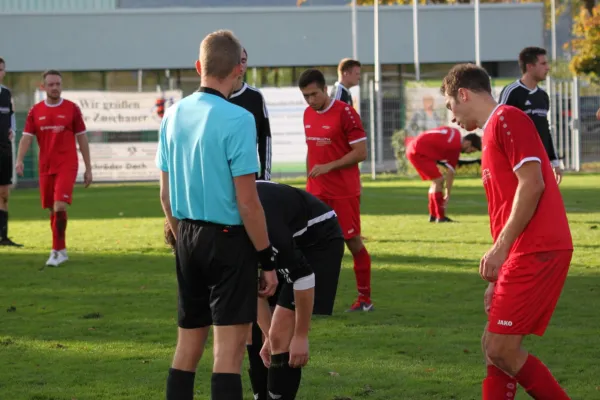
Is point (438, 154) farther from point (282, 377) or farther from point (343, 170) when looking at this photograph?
point (282, 377)

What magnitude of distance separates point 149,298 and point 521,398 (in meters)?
5.02

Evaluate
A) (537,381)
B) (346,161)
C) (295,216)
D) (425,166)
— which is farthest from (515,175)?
(425,166)

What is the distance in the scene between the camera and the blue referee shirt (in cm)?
516

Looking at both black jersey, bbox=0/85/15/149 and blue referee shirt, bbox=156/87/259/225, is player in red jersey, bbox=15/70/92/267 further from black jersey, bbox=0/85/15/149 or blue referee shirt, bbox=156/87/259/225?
blue referee shirt, bbox=156/87/259/225

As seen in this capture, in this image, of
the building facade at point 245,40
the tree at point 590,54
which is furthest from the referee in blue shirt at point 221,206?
the tree at point 590,54

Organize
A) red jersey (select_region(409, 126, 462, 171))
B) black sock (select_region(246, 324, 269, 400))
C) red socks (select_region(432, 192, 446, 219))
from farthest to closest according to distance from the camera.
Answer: red jersey (select_region(409, 126, 462, 171)) → red socks (select_region(432, 192, 446, 219)) → black sock (select_region(246, 324, 269, 400))

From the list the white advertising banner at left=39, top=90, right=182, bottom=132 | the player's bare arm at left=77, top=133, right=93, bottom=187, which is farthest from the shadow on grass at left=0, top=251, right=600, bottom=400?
the white advertising banner at left=39, top=90, right=182, bottom=132

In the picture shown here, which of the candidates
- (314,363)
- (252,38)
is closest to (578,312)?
(314,363)

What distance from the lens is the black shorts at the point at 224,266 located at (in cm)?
526

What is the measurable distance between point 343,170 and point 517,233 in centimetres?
499

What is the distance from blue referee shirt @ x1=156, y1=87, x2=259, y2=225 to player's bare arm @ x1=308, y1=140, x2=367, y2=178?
4.64 m

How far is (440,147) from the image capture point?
19.3 meters

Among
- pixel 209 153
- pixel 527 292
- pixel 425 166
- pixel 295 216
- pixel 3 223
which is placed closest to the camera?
pixel 209 153

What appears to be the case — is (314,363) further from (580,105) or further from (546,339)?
(580,105)
